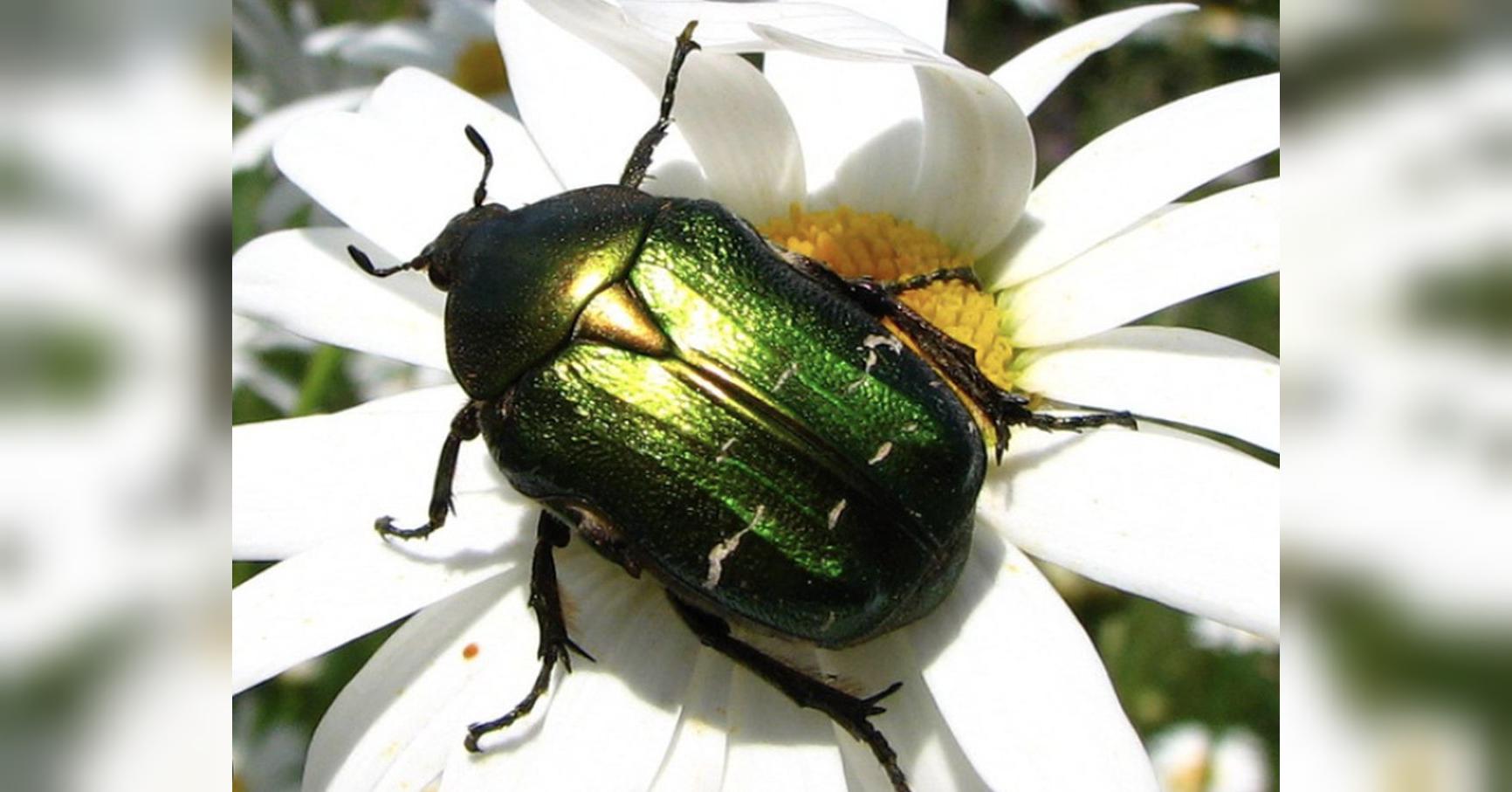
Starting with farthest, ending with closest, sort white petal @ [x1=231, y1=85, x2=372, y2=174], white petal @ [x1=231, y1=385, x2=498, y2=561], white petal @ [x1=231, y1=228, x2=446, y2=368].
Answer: white petal @ [x1=231, y1=85, x2=372, y2=174] → white petal @ [x1=231, y1=228, x2=446, y2=368] → white petal @ [x1=231, y1=385, x2=498, y2=561]

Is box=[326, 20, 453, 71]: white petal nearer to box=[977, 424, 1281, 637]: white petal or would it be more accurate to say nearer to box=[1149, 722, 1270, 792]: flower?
box=[977, 424, 1281, 637]: white petal

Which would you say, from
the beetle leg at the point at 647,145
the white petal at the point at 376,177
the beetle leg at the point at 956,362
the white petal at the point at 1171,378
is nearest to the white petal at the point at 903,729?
the beetle leg at the point at 956,362

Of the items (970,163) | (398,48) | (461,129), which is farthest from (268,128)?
(970,163)

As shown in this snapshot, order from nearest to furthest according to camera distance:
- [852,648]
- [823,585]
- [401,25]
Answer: [823,585], [852,648], [401,25]

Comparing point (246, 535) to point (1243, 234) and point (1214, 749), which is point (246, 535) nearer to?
point (1243, 234)

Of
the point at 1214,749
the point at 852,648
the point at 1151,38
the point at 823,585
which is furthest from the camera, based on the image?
the point at 1151,38

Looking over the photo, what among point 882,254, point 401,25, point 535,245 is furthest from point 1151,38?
point 535,245

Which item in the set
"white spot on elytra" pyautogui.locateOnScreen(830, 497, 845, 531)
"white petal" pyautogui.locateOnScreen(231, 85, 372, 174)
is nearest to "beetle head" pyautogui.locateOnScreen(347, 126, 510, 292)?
"white spot on elytra" pyautogui.locateOnScreen(830, 497, 845, 531)
